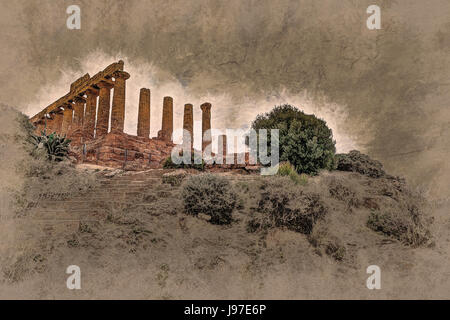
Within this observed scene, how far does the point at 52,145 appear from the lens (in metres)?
14.5

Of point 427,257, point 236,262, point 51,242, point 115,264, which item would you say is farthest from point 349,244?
point 51,242

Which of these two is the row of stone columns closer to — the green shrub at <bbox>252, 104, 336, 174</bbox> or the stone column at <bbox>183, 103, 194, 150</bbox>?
the stone column at <bbox>183, 103, 194, 150</bbox>

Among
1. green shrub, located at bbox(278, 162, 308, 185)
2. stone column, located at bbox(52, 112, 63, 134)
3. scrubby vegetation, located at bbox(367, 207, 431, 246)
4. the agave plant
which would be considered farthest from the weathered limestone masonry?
scrubby vegetation, located at bbox(367, 207, 431, 246)

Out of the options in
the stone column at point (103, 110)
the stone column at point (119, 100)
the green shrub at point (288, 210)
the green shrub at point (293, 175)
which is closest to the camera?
the green shrub at point (288, 210)

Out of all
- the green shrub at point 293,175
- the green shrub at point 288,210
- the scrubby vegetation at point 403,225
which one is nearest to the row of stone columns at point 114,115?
the green shrub at point 293,175

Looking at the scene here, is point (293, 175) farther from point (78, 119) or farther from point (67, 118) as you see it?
point (67, 118)

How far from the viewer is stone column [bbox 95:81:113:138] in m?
22.2

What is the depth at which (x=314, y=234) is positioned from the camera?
28.8 ft

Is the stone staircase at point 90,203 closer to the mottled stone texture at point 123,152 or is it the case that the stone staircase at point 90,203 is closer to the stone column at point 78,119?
the mottled stone texture at point 123,152

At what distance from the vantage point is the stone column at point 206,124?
25062mm

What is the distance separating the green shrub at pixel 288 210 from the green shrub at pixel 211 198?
0.85 m

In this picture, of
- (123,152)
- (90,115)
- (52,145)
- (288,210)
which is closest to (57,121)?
(90,115)

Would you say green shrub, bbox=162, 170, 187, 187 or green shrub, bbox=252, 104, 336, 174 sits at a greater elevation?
green shrub, bbox=252, 104, 336, 174

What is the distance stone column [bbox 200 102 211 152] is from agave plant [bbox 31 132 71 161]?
11.6 meters
